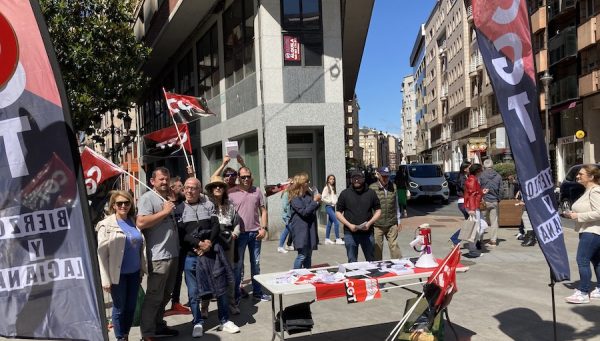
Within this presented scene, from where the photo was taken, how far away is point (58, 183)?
2.69 meters

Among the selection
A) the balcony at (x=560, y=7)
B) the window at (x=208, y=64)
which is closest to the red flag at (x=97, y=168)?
the window at (x=208, y=64)

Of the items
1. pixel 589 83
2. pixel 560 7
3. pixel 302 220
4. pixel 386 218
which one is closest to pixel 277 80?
pixel 386 218

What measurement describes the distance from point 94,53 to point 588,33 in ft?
90.7

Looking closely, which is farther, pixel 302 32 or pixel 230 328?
pixel 302 32

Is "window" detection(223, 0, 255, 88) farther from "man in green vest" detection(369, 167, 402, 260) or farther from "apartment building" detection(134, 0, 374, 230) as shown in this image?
"man in green vest" detection(369, 167, 402, 260)

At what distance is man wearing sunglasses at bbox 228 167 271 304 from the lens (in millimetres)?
7008

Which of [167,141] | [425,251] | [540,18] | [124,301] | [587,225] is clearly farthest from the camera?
[540,18]

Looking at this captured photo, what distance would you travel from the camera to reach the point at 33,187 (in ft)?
8.82

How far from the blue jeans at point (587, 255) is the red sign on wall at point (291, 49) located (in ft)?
28.9

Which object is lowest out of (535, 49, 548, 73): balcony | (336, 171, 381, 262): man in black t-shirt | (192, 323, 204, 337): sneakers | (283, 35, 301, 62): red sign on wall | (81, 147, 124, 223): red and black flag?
(192, 323, 204, 337): sneakers

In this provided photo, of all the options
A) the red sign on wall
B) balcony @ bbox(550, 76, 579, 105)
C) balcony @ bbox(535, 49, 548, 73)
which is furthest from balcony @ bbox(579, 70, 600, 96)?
the red sign on wall

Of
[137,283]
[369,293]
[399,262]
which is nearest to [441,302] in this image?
[369,293]

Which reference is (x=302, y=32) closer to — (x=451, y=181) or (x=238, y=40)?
(x=238, y=40)

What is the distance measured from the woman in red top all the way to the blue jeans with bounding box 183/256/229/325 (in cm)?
589
